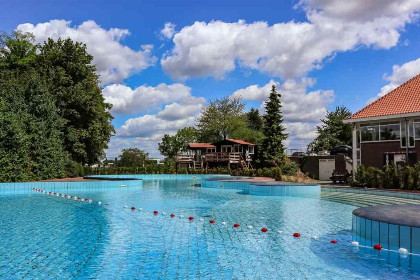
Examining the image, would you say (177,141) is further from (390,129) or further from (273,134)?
(390,129)

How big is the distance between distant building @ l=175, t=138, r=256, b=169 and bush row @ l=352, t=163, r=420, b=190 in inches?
828

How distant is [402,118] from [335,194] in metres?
7.14

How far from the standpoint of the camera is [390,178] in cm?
1695

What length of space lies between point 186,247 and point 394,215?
166 inches

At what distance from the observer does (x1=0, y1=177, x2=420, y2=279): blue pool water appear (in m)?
5.63

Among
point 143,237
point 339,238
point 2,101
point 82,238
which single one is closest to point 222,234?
point 143,237

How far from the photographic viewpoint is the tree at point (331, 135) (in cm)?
4491

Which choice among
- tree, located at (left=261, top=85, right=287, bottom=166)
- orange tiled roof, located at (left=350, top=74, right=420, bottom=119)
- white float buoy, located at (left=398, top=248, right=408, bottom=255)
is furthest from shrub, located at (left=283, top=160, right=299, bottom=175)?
white float buoy, located at (left=398, top=248, right=408, bottom=255)

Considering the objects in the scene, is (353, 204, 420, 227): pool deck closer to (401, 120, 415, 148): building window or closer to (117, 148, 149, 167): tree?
(401, 120, 415, 148): building window

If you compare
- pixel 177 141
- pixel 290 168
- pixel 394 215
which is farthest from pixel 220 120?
pixel 394 215

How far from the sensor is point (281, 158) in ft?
114

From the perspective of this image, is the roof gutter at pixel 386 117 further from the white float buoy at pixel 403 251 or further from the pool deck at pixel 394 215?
the white float buoy at pixel 403 251

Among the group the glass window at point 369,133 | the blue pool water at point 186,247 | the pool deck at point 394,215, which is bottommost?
the blue pool water at point 186,247

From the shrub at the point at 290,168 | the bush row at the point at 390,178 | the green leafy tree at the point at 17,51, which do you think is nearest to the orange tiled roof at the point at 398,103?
the bush row at the point at 390,178
